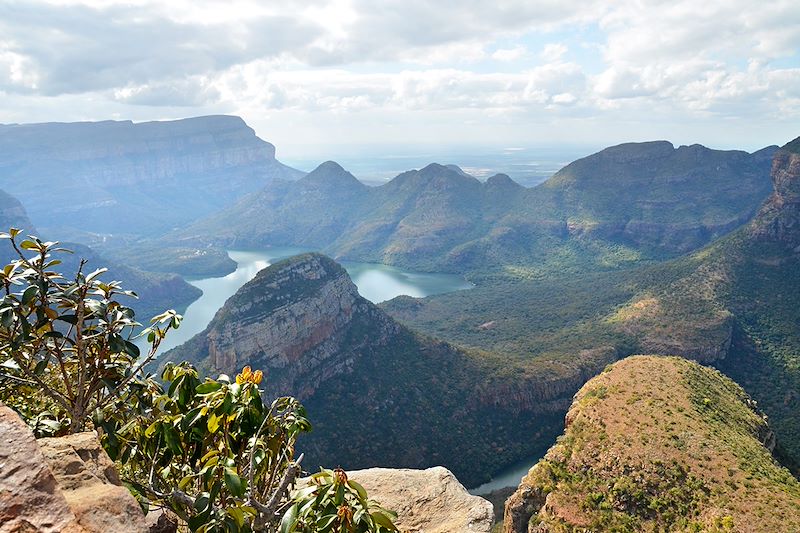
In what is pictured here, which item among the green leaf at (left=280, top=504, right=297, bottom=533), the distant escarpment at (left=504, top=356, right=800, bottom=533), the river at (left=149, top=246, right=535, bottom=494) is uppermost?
the green leaf at (left=280, top=504, right=297, bottom=533)

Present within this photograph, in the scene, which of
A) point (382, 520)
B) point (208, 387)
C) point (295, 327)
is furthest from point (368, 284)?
point (382, 520)

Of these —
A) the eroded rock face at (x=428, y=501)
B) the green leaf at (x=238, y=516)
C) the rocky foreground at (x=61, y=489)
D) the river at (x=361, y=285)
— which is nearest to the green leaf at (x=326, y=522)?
the green leaf at (x=238, y=516)

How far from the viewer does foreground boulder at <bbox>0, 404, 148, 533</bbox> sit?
161 inches

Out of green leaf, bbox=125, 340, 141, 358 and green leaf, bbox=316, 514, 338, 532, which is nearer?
green leaf, bbox=316, 514, 338, 532

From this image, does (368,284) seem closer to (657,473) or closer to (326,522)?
(657,473)

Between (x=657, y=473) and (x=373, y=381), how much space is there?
4016cm

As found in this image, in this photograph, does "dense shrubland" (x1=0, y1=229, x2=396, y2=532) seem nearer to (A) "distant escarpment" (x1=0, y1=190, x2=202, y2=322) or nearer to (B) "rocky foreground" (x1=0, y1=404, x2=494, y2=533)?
(B) "rocky foreground" (x1=0, y1=404, x2=494, y2=533)

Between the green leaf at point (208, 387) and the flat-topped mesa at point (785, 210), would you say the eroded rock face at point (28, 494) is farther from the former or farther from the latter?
the flat-topped mesa at point (785, 210)

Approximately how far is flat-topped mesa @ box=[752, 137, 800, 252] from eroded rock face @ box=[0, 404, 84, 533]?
347 ft

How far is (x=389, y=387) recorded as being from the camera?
212 feet

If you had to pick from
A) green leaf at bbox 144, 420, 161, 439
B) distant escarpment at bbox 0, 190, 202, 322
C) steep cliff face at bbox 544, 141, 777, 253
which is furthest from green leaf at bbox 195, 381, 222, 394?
steep cliff face at bbox 544, 141, 777, 253

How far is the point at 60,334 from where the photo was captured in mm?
7086

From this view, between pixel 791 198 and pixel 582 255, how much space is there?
67497 millimetres

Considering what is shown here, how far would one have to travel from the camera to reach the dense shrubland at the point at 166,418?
5.44 m
